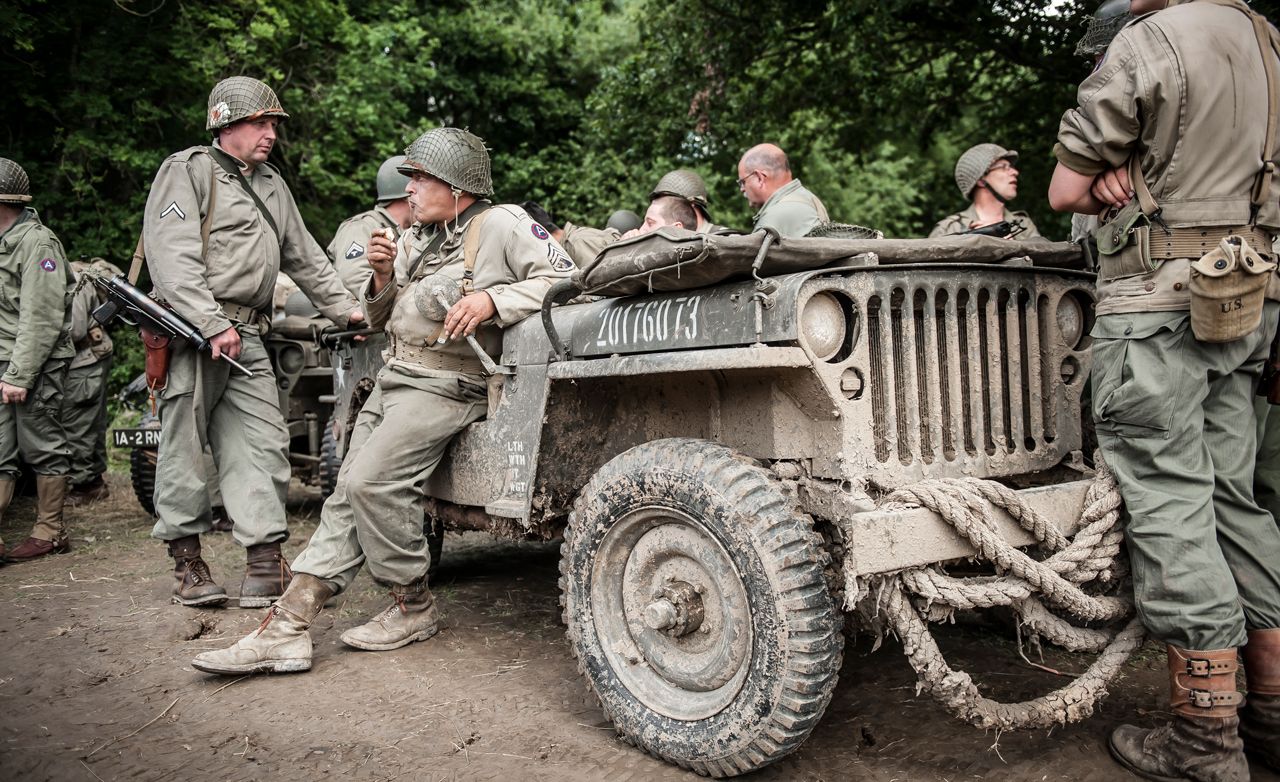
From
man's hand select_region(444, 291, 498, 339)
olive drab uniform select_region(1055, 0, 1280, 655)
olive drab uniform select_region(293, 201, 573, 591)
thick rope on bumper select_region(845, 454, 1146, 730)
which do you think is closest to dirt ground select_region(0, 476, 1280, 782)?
thick rope on bumper select_region(845, 454, 1146, 730)

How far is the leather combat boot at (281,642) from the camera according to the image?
3.84 metres

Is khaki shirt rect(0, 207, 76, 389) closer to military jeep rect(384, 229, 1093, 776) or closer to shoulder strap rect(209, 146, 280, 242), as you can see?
shoulder strap rect(209, 146, 280, 242)

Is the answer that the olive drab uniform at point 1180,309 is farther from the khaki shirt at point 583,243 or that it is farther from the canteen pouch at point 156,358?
the canteen pouch at point 156,358

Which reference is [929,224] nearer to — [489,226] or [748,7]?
[748,7]

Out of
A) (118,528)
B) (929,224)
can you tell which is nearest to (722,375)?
(118,528)

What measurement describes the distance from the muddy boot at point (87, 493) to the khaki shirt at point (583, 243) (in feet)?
14.6

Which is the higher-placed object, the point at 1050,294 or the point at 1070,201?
the point at 1070,201

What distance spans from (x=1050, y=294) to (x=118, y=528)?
6389mm

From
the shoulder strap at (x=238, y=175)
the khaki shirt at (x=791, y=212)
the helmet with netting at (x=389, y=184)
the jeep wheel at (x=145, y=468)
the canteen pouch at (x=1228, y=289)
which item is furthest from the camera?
the helmet with netting at (x=389, y=184)

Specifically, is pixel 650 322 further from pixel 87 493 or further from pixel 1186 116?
pixel 87 493

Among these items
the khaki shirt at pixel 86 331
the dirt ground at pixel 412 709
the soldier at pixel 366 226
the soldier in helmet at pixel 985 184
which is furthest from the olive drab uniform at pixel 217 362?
the soldier in helmet at pixel 985 184

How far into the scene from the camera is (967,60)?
9.69 meters

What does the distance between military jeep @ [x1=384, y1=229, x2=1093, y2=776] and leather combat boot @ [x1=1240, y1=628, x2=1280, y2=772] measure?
2.34 ft

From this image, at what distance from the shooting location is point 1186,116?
9.19ft
